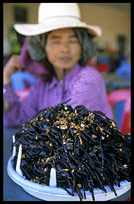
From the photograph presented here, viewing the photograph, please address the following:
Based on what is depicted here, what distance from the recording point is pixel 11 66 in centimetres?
98

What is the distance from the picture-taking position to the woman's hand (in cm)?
85

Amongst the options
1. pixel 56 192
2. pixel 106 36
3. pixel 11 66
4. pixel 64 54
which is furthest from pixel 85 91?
pixel 106 36

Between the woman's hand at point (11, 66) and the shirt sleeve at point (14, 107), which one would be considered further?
the shirt sleeve at point (14, 107)

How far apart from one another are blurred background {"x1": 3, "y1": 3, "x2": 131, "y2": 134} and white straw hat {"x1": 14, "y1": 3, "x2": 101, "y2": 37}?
0.02 m

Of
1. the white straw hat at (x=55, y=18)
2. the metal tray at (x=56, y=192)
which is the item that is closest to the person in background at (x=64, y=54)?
the white straw hat at (x=55, y=18)

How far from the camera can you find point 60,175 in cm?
46

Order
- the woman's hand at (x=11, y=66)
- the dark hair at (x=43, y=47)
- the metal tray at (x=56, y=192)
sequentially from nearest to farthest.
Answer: the metal tray at (x=56, y=192) < the dark hair at (x=43, y=47) < the woman's hand at (x=11, y=66)

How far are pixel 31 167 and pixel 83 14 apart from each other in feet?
1.72

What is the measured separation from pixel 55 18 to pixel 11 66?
38 cm

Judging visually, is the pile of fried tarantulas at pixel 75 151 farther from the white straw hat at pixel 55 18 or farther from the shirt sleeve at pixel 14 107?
the shirt sleeve at pixel 14 107

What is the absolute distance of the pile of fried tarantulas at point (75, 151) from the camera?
0.45 meters

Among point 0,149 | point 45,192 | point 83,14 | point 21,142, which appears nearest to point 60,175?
point 45,192

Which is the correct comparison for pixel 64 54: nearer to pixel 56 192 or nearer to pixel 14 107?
pixel 56 192

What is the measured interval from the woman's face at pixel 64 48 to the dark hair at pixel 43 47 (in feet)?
0.11
